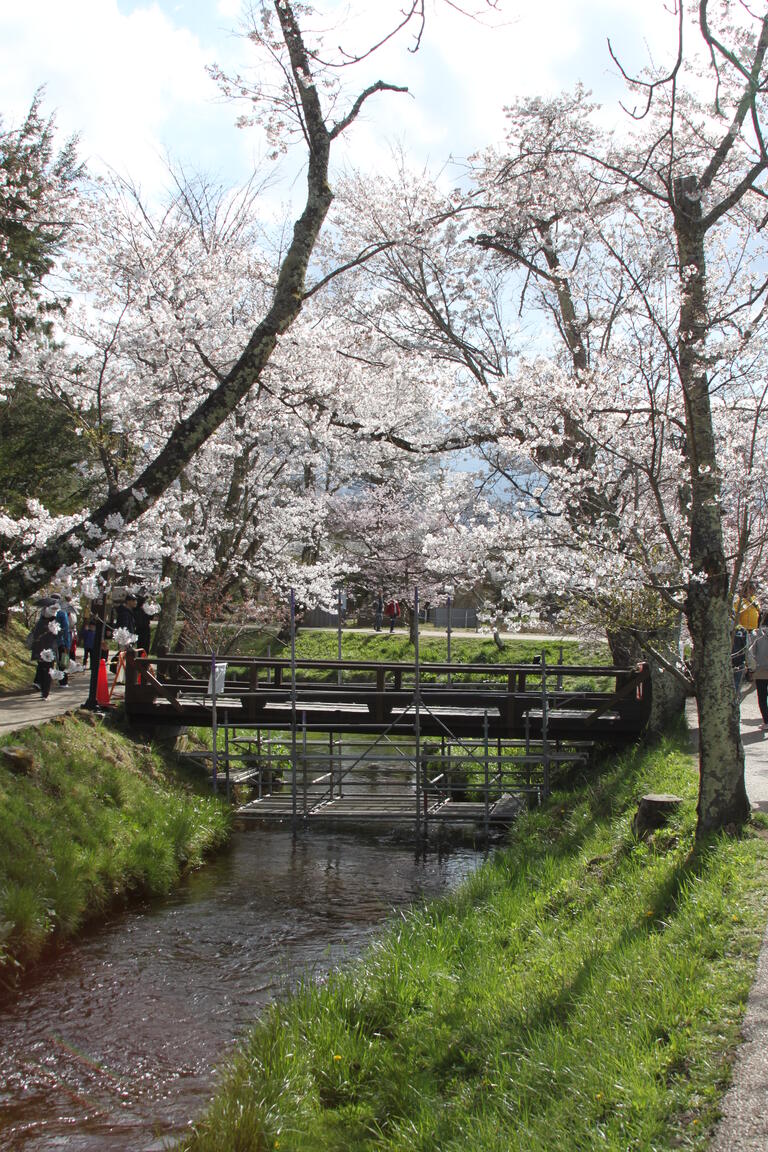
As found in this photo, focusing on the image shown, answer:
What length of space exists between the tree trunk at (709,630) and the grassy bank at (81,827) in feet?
19.7

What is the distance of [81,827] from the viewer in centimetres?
Result: 1009

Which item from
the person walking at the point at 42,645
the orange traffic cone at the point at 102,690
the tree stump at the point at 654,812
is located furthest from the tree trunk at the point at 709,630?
the orange traffic cone at the point at 102,690

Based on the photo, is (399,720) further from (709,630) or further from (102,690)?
(709,630)

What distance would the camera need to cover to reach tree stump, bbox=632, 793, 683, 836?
8219 millimetres

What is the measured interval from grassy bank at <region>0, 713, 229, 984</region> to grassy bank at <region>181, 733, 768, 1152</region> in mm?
3170

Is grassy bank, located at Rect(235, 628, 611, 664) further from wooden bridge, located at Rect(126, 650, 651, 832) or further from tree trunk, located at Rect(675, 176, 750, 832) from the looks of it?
tree trunk, located at Rect(675, 176, 750, 832)

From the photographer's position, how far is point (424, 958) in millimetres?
6828

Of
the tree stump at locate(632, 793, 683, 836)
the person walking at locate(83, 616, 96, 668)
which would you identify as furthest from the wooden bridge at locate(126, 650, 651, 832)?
the tree stump at locate(632, 793, 683, 836)

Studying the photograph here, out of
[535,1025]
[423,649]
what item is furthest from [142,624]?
[535,1025]

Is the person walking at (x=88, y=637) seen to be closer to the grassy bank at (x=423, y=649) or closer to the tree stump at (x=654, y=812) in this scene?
the grassy bank at (x=423, y=649)

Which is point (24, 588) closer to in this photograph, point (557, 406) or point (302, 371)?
point (557, 406)

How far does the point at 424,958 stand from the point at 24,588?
4.08m

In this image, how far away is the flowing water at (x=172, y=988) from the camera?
19.2 ft

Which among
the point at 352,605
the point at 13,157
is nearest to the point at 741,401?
the point at 13,157
